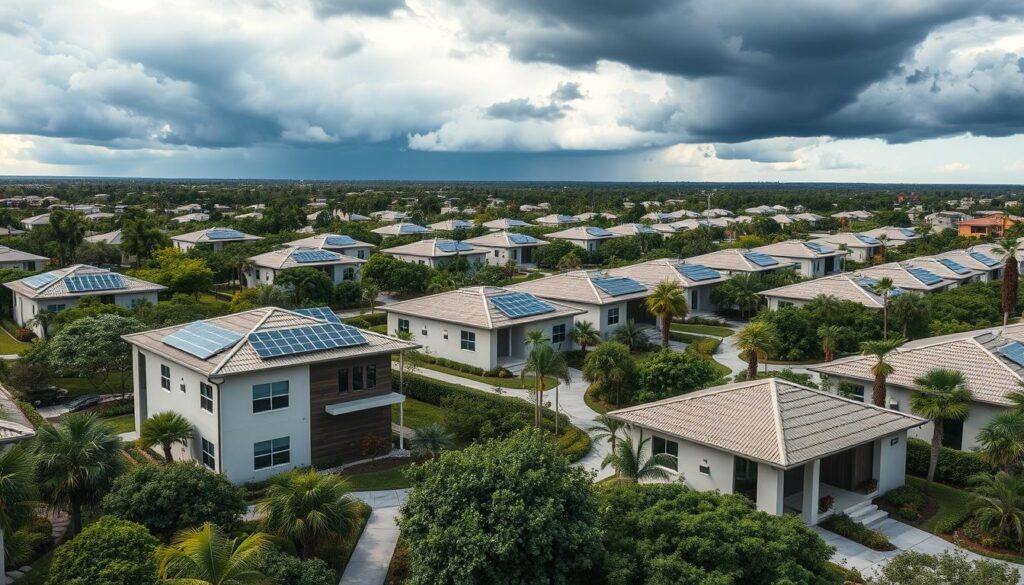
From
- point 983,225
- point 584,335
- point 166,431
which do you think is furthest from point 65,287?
point 983,225

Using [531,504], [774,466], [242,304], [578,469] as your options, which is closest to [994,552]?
[774,466]

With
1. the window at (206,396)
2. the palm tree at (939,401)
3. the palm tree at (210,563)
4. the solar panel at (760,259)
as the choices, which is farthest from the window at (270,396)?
the solar panel at (760,259)

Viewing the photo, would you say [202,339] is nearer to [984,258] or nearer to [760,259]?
[760,259]

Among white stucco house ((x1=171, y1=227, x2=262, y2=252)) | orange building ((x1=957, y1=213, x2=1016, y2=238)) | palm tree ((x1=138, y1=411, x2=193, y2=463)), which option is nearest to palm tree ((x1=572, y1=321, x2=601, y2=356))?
palm tree ((x1=138, y1=411, x2=193, y2=463))

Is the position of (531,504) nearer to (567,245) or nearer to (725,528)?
(725,528)

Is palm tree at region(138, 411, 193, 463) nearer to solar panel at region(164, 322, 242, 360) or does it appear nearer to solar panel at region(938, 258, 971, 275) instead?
solar panel at region(164, 322, 242, 360)
